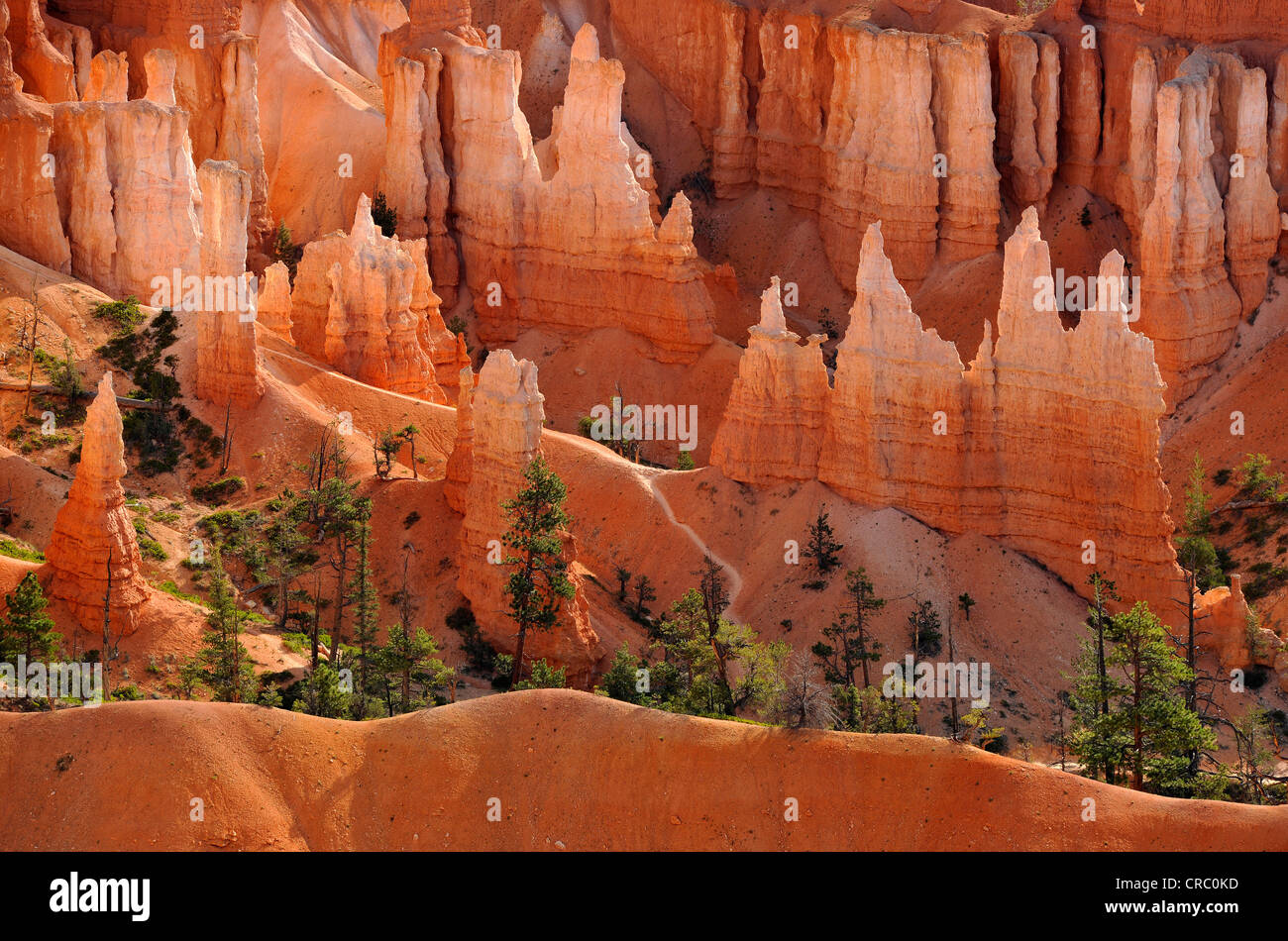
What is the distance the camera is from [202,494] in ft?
275

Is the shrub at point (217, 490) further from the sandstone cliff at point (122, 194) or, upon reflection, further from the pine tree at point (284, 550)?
the sandstone cliff at point (122, 194)

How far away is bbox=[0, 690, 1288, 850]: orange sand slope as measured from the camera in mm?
60531

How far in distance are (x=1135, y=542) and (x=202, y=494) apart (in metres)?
30.6

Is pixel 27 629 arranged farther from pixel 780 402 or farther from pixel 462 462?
pixel 780 402

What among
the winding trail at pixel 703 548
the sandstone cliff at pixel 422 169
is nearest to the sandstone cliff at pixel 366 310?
the sandstone cliff at pixel 422 169

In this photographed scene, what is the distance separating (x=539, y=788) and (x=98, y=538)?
1711 cm

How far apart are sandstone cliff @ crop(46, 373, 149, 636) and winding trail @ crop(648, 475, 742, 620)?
20.2 metres

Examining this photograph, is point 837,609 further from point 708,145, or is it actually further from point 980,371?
point 708,145

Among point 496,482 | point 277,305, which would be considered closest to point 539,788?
point 496,482

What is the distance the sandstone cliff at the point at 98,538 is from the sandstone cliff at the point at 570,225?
3887cm

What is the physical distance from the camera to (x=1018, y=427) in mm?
82500

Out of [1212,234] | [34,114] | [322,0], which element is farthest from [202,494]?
[322,0]

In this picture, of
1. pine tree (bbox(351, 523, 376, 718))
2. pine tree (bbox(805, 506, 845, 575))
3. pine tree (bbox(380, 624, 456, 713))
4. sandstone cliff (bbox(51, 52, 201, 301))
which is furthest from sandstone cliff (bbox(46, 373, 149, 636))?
sandstone cliff (bbox(51, 52, 201, 301))

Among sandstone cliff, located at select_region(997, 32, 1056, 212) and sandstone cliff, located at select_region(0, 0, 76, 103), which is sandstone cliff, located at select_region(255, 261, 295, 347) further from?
sandstone cliff, located at select_region(997, 32, 1056, 212)
